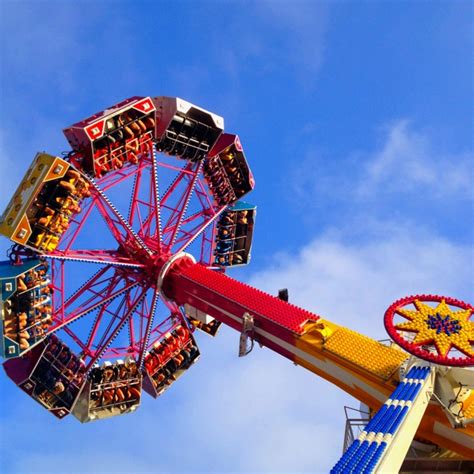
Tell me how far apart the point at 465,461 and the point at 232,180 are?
20.5 metres

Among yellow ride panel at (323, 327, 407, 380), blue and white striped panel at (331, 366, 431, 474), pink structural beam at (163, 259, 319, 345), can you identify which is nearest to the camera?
blue and white striped panel at (331, 366, 431, 474)

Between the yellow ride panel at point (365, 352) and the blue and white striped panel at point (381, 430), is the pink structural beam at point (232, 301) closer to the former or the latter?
the yellow ride panel at point (365, 352)

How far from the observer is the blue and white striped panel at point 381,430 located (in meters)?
12.6

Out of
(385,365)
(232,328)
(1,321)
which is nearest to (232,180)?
(232,328)

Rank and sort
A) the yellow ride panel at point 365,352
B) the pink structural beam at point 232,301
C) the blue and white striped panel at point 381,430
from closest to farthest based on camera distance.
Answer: the blue and white striped panel at point 381,430 < the yellow ride panel at point 365,352 < the pink structural beam at point 232,301

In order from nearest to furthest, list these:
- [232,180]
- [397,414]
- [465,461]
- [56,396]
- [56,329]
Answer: [397,414]
[465,461]
[56,329]
[56,396]
[232,180]

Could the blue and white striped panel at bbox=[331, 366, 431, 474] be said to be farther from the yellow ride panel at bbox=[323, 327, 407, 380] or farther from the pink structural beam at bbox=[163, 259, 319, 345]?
the pink structural beam at bbox=[163, 259, 319, 345]

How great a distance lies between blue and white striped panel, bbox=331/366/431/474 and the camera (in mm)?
12648

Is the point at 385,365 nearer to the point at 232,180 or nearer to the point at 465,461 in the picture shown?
the point at 465,461

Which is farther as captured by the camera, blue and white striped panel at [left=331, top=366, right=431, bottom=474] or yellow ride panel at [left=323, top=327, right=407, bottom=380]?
yellow ride panel at [left=323, top=327, right=407, bottom=380]

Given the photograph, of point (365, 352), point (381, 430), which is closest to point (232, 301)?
point (365, 352)

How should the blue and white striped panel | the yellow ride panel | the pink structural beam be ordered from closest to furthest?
the blue and white striped panel → the yellow ride panel → the pink structural beam

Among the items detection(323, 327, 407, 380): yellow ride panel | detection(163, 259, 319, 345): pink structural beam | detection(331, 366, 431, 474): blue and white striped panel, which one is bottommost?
detection(331, 366, 431, 474): blue and white striped panel

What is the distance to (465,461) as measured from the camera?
1864 centimetres
